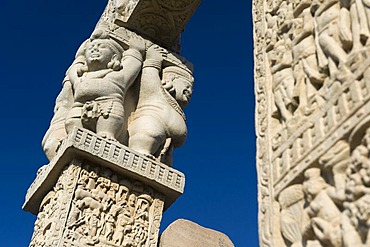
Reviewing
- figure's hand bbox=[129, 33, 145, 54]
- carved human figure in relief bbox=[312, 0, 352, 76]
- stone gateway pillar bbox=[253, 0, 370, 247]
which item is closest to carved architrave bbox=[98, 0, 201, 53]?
figure's hand bbox=[129, 33, 145, 54]

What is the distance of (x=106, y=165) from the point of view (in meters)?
5.22

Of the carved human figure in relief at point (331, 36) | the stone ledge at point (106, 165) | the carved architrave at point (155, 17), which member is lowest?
the carved human figure in relief at point (331, 36)

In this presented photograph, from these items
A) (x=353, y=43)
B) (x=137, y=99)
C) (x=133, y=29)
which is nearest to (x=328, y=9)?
(x=353, y=43)

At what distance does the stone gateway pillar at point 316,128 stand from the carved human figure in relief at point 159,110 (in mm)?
2877

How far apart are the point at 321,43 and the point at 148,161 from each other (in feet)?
10.8

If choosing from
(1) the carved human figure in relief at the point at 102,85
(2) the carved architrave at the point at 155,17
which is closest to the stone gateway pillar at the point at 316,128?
(1) the carved human figure in relief at the point at 102,85

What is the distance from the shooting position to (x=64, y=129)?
19.4 ft

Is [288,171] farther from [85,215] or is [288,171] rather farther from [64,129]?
[64,129]

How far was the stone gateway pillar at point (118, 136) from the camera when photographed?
4977 mm

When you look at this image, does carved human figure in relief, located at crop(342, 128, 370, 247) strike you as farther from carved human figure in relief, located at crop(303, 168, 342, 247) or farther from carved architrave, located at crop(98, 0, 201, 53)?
carved architrave, located at crop(98, 0, 201, 53)

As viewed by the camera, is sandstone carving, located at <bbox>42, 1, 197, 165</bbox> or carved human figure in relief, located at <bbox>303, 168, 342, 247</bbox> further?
sandstone carving, located at <bbox>42, 1, 197, 165</bbox>

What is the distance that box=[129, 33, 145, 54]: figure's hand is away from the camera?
6.32 meters

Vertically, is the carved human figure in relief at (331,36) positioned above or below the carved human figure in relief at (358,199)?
above

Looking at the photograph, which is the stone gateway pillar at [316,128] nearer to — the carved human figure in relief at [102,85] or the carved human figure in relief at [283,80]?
the carved human figure in relief at [283,80]
